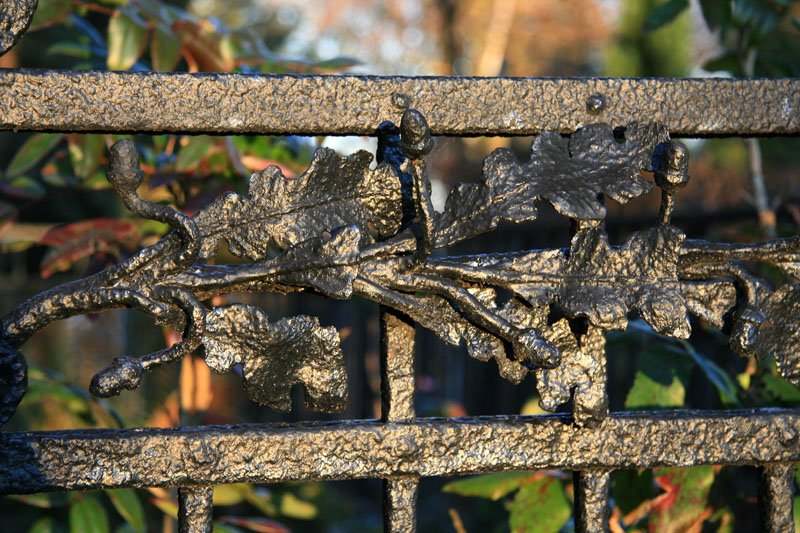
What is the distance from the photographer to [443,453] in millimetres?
833

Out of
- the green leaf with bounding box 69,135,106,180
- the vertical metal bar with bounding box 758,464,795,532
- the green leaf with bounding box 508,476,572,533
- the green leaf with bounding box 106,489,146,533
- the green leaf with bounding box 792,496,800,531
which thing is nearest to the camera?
the vertical metal bar with bounding box 758,464,795,532

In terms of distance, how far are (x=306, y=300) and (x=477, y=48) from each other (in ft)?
39.4

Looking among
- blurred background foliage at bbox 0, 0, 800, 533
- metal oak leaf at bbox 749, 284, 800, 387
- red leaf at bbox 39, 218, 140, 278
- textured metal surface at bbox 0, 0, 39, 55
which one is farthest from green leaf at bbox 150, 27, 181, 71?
metal oak leaf at bbox 749, 284, 800, 387

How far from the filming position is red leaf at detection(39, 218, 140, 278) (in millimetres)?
1513

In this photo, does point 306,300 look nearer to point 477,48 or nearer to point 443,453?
point 443,453

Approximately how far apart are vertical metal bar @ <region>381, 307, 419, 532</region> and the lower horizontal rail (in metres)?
0.02

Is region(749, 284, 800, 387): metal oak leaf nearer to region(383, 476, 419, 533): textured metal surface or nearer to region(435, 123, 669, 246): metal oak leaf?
region(435, 123, 669, 246): metal oak leaf

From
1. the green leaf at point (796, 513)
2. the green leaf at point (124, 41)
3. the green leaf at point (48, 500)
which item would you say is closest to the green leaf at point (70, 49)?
the green leaf at point (124, 41)

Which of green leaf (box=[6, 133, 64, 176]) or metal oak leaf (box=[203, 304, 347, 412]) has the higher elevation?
green leaf (box=[6, 133, 64, 176])

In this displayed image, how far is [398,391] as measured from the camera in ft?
2.76

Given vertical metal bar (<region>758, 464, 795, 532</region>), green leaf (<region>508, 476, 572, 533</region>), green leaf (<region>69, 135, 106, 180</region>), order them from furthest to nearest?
1. green leaf (<region>69, 135, 106, 180</region>)
2. green leaf (<region>508, 476, 572, 533</region>)
3. vertical metal bar (<region>758, 464, 795, 532</region>)

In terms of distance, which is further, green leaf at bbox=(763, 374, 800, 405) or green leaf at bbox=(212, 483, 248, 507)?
green leaf at bbox=(212, 483, 248, 507)

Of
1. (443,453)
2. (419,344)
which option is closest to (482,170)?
(443,453)

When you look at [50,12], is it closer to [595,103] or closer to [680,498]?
[595,103]
